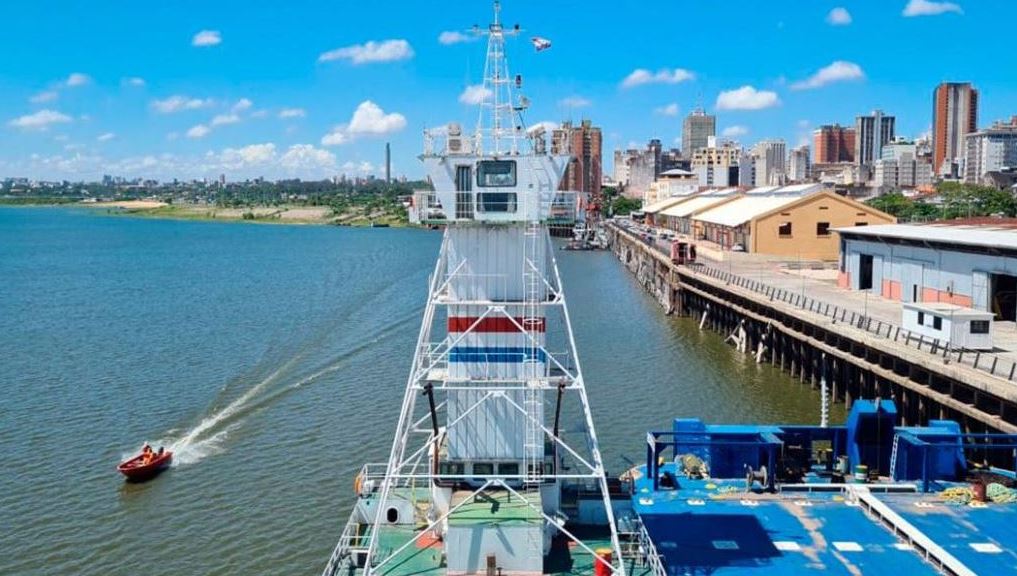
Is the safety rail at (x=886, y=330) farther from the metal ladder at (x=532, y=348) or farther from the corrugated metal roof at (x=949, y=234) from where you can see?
the metal ladder at (x=532, y=348)

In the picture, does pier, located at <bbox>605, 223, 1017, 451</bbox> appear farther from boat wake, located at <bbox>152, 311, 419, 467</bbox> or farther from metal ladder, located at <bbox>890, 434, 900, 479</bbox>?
boat wake, located at <bbox>152, 311, 419, 467</bbox>

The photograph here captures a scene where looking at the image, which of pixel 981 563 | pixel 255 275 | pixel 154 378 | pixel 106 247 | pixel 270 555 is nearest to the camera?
pixel 981 563

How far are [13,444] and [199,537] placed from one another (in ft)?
35.5

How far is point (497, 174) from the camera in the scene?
17.3 m

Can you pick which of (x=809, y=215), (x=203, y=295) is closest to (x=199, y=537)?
(x=203, y=295)

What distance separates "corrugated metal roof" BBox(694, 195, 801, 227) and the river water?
34.9 feet

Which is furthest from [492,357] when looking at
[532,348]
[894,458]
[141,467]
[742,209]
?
[742,209]

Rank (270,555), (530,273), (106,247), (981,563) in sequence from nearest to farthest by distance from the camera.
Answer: (981,563) → (530,273) → (270,555) → (106,247)

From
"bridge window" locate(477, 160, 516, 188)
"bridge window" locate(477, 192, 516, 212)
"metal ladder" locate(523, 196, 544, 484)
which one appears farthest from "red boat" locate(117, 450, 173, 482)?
"bridge window" locate(477, 160, 516, 188)

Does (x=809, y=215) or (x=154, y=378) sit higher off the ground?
(x=809, y=215)

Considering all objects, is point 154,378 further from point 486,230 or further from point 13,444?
point 486,230

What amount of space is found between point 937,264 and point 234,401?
29.5 meters

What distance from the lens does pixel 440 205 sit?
56.9 feet

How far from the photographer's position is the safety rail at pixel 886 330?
27281 mm
